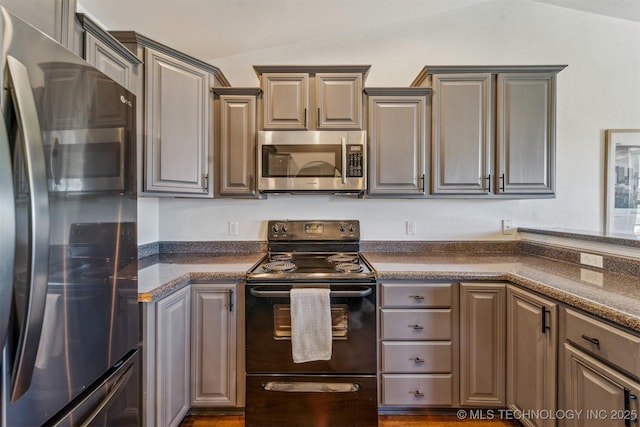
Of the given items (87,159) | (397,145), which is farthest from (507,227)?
(87,159)

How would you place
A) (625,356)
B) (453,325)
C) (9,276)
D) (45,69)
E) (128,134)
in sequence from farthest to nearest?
(453,325) → (128,134) → (625,356) → (45,69) → (9,276)

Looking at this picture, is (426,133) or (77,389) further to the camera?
(426,133)

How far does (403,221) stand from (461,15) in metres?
1.85

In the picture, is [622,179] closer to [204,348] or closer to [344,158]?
[344,158]

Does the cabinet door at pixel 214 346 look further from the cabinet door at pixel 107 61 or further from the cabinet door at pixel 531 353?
the cabinet door at pixel 531 353

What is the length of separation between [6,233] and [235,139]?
1503 millimetres

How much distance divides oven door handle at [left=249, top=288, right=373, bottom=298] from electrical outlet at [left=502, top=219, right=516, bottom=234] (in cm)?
149

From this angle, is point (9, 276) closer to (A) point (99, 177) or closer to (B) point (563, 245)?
(A) point (99, 177)

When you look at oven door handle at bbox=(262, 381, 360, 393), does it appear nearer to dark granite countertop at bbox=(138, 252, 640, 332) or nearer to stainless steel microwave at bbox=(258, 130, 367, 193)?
dark granite countertop at bbox=(138, 252, 640, 332)

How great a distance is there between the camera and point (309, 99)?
2.01 meters

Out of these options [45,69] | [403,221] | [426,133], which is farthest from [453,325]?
[45,69]

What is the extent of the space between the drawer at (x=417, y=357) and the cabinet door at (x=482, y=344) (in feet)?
0.35

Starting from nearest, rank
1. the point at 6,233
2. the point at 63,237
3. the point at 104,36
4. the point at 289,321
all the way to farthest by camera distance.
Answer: the point at 6,233, the point at 63,237, the point at 104,36, the point at 289,321

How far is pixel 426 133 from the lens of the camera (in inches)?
79.4
